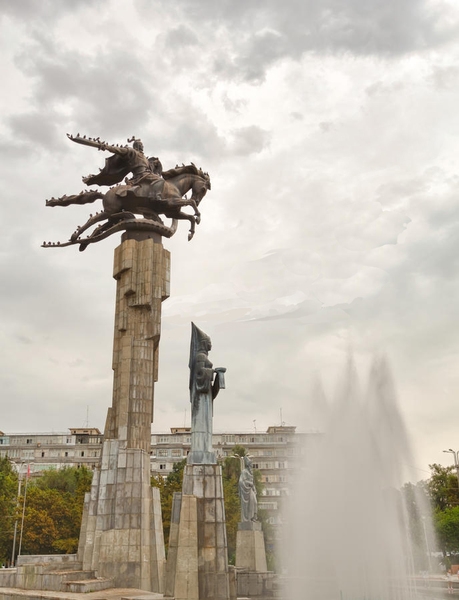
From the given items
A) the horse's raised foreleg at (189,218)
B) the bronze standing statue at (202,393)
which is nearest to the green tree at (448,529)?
the horse's raised foreleg at (189,218)

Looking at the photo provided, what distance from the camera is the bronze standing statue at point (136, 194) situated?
2158 centimetres

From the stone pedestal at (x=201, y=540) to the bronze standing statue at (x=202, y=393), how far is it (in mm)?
296

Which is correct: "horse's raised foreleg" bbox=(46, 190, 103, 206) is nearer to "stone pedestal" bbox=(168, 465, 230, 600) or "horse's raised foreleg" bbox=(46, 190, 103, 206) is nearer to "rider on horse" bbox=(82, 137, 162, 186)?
"rider on horse" bbox=(82, 137, 162, 186)

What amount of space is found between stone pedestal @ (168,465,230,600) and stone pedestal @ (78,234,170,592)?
20.1 ft

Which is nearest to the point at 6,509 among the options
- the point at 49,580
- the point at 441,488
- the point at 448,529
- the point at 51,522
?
the point at 51,522

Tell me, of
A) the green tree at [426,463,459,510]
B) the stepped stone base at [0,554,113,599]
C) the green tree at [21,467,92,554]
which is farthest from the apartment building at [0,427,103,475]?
the stepped stone base at [0,554,113,599]

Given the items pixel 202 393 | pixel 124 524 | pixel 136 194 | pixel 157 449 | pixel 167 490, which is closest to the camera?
pixel 202 393

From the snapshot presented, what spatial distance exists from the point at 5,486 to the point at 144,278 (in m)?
15.5

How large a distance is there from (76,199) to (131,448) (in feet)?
33.0

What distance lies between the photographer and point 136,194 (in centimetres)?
2138

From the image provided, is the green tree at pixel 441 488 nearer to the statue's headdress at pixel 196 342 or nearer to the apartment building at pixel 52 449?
the apartment building at pixel 52 449

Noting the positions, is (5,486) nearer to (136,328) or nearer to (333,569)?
(136,328)

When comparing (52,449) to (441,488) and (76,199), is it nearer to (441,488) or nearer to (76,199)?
(441,488)

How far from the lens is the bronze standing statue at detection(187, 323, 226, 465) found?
12766mm
